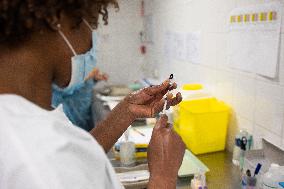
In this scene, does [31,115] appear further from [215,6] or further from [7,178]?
[215,6]

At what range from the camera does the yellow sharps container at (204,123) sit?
1.65m

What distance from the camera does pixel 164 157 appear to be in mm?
953

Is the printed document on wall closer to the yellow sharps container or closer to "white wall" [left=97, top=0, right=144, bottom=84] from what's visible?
the yellow sharps container

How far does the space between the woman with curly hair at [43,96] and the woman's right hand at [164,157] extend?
0.17 meters

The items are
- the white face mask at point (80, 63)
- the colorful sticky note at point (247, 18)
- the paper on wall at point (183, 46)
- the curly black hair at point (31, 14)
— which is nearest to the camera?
the curly black hair at point (31, 14)

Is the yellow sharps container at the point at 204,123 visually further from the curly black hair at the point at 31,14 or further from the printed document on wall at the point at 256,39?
the curly black hair at the point at 31,14

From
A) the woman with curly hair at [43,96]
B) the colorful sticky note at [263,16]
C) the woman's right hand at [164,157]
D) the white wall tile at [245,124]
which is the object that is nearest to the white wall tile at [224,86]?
the white wall tile at [245,124]

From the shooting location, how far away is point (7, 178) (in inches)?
26.7

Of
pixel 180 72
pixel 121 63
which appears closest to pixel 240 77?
pixel 180 72

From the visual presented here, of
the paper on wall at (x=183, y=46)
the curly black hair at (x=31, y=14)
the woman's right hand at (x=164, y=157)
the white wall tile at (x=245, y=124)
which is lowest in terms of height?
the white wall tile at (x=245, y=124)

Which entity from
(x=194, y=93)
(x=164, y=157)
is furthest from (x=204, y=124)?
(x=164, y=157)

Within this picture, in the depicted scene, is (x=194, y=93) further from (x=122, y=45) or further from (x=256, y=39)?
(x=122, y=45)

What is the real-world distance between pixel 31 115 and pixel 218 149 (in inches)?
48.7

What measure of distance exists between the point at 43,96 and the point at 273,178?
837 mm
